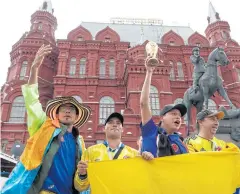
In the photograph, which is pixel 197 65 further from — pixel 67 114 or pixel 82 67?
pixel 82 67

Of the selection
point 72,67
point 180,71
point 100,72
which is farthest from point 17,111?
point 180,71

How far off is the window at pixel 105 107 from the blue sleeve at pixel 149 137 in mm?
19477

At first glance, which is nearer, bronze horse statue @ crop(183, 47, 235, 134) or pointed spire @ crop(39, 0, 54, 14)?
bronze horse statue @ crop(183, 47, 235, 134)

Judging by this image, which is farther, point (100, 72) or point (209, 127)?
point (100, 72)

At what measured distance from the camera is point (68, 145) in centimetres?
289

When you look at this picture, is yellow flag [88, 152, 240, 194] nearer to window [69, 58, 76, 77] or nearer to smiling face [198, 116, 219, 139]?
smiling face [198, 116, 219, 139]

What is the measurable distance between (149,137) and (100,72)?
889 inches

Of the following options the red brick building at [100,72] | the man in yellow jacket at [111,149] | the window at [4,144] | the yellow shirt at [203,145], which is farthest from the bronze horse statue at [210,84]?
the window at [4,144]

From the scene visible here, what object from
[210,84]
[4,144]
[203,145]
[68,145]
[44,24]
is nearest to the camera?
[68,145]

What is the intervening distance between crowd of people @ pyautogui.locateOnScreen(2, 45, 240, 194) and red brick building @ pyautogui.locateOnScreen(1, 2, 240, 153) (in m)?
15.4

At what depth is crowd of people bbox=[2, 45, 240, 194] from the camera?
255 centimetres

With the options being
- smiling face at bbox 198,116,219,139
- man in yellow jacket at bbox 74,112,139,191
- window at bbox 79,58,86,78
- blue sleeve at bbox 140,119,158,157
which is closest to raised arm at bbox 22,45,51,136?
man in yellow jacket at bbox 74,112,139,191

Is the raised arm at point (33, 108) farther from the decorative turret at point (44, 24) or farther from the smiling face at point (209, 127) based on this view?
the decorative turret at point (44, 24)

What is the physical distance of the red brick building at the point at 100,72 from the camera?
70.4 feet
